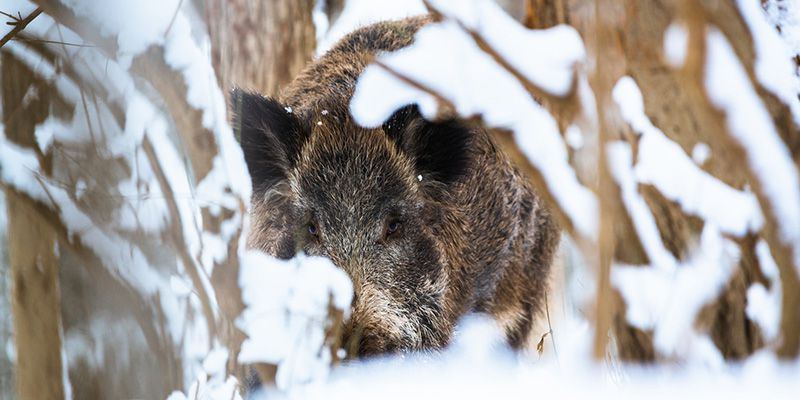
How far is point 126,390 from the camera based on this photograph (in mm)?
1895

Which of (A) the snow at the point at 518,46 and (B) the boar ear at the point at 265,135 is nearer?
(A) the snow at the point at 518,46

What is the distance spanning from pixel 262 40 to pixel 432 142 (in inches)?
33.8

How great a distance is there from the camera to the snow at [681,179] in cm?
200

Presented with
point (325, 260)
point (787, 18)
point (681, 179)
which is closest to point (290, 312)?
point (325, 260)

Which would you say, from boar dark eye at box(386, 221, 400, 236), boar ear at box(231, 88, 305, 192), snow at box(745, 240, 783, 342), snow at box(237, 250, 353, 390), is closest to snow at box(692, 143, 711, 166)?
snow at box(745, 240, 783, 342)

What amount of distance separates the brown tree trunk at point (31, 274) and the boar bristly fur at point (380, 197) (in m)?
0.61

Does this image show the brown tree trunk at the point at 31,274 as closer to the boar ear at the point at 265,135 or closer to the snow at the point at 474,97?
the boar ear at the point at 265,135

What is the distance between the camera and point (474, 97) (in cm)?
232

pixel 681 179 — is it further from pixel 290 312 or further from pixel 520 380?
pixel 290 312

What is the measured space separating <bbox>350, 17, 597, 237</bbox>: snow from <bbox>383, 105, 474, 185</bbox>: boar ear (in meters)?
0.04

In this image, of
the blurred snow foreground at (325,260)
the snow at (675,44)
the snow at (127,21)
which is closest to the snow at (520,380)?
the blurred snow foreground at (325,260)

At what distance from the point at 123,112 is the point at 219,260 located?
45cm

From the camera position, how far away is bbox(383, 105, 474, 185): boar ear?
258 centimetres

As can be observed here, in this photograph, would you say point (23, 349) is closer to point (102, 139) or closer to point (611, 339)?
point (102, 139)
